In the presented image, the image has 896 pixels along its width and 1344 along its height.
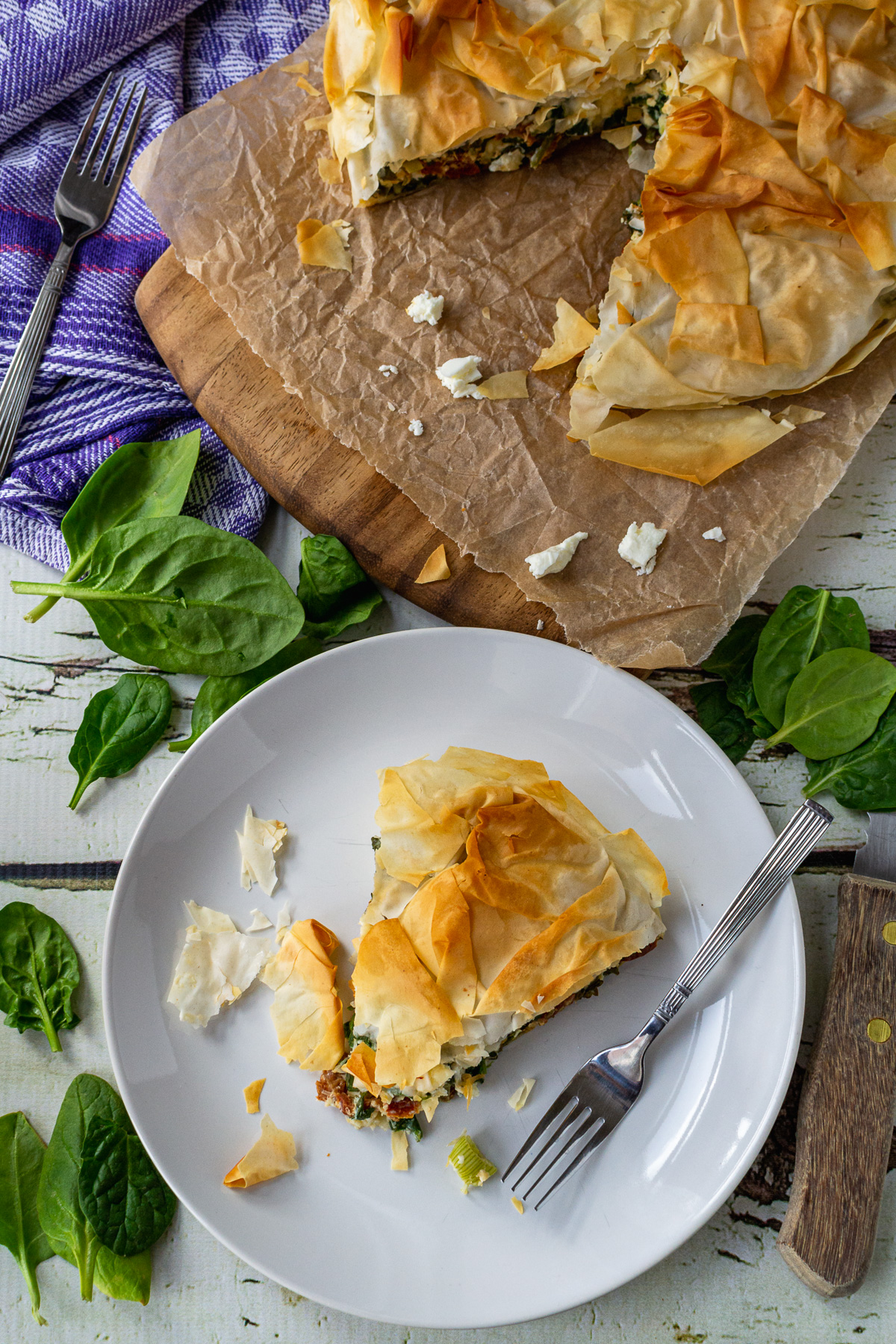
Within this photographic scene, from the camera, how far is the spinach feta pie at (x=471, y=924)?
2.04 m

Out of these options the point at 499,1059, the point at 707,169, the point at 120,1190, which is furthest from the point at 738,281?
the point at 120,1190

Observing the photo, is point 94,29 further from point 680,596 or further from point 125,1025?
point 125,1025

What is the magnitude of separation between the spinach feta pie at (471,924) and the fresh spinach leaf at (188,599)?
458 mm

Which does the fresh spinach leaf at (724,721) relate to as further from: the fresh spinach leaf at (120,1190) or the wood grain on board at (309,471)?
the fresh spinach leaf at (120,1190)

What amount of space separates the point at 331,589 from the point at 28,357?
1.01 m

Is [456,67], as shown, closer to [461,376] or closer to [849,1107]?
[461,376]

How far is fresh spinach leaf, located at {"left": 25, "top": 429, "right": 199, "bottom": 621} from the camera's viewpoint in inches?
94.0

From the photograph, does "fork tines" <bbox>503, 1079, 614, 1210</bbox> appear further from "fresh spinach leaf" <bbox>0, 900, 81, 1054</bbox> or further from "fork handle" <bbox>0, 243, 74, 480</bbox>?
"fork handle" <bbox>0, 243, 74, 480</bbox>

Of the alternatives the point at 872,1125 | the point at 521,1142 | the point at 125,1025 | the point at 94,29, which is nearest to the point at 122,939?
the point at 125,1025

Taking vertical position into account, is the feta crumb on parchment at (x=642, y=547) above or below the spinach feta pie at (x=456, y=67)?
below

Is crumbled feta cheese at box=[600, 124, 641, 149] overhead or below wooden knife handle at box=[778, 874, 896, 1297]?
overhead

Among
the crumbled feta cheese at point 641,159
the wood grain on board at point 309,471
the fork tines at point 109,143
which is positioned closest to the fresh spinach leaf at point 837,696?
the wood grain on board at point 309,471

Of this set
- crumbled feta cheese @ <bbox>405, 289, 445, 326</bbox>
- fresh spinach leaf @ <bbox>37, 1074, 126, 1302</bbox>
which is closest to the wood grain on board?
crumbled feta cheese @ <bbox>405, 289, 445, 326</bbox>

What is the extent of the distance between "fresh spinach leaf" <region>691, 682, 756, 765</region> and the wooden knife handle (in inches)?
14.8
